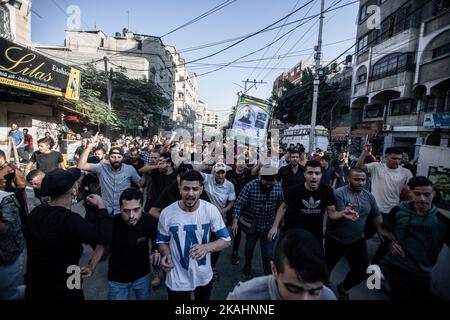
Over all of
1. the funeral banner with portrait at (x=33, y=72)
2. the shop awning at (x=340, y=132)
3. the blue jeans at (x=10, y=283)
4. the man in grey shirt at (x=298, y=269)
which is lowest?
the blue jeans at (x=10, y=283)

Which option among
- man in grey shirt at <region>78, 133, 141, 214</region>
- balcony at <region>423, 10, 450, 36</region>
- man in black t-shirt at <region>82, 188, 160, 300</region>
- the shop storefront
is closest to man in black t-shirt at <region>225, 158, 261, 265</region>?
man in grey shirt at <region>78, 133, 141, 214</region>

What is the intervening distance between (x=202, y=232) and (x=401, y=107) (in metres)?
23.9

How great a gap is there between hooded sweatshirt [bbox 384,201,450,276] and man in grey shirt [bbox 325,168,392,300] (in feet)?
1.79

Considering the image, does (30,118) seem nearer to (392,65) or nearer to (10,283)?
(10,283)

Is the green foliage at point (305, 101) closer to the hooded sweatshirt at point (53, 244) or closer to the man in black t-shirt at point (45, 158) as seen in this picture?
the man in black t-shirt at point (45, 158)

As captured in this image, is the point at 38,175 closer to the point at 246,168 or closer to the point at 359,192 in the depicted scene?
the point at 246,168

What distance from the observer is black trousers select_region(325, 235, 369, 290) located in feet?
10.3

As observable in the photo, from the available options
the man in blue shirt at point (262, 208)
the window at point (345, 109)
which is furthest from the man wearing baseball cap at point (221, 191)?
the window at point (345, 109)

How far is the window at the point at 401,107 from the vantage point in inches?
762

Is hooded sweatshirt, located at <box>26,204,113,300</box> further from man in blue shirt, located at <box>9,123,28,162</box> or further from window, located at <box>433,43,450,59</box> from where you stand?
window, located at <box>433,43,450,59</box>

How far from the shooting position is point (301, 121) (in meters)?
30.5

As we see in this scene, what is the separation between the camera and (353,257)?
3207mm

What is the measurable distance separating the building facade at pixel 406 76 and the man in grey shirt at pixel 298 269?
54.5ft

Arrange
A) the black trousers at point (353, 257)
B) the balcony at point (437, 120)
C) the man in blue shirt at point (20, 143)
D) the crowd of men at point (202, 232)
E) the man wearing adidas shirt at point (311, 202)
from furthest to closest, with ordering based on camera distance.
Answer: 1. the balcony at point (437, 120)
2. the man in blue shirt at point (20, 143)
3. the man wearing adidas shirt at point (311, 202)
4. the black trousers at point (353, 257)
5. the crowd of men at point (202, 232)
